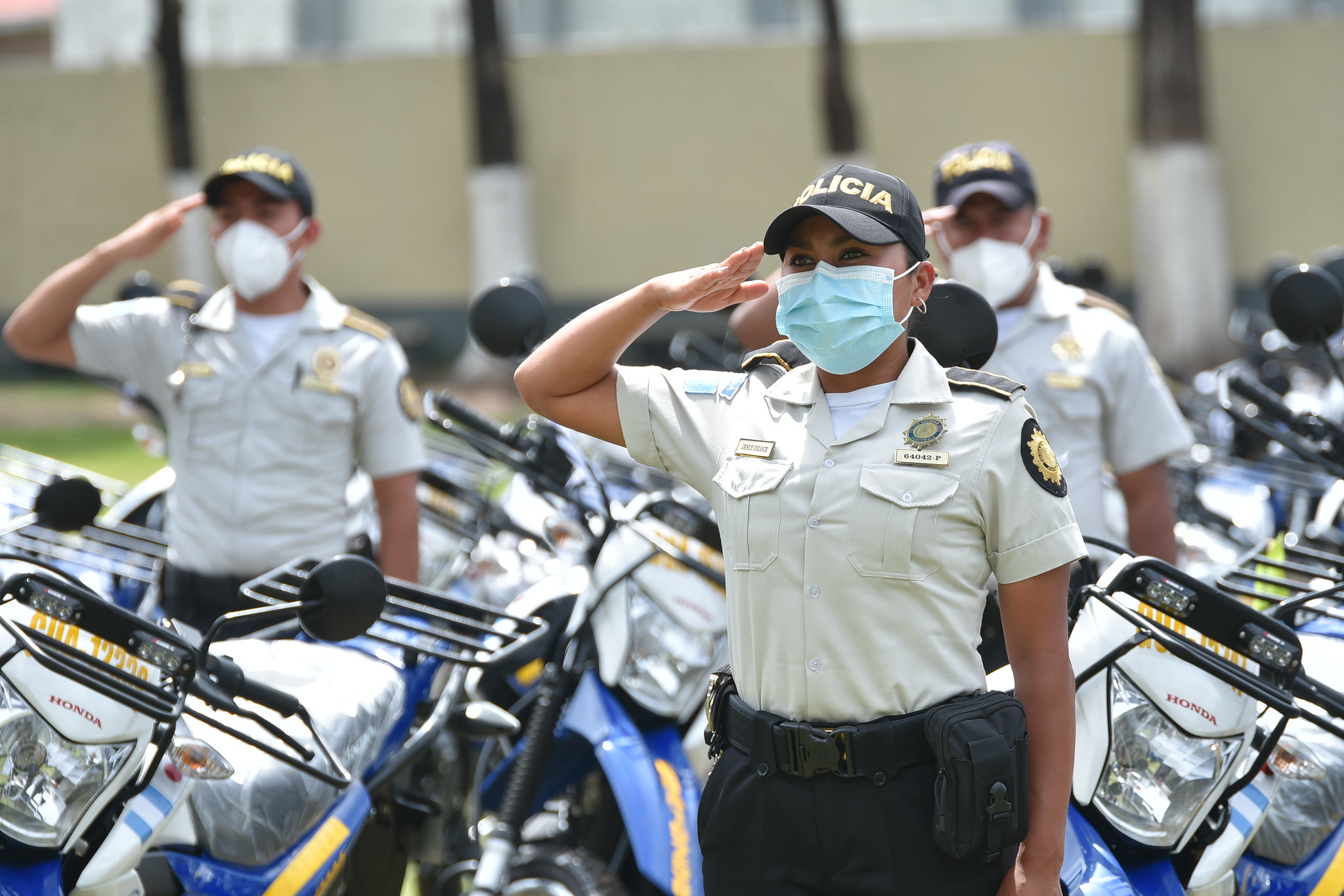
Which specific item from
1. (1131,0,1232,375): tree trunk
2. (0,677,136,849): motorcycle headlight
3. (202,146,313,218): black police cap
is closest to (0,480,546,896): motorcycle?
(0,677,136,849): motorcycle headlight

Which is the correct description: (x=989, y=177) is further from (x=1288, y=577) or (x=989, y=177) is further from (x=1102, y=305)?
(x=1288, y=577)

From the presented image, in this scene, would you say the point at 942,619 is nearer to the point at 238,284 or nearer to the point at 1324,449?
the point at 1324,449

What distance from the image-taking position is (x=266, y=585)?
270 centimetres

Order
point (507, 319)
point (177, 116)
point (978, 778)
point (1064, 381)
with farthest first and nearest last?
1. point (177, 116)
2. point (1064, 381)
3. point (507, 319)
4. point (978, 778)

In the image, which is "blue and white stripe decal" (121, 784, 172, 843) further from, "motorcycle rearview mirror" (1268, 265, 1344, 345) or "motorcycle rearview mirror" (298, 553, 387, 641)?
"motorcycle rearview mirror" (1268, 265, 1344, 345)

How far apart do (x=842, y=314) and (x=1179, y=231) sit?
39.3 feet

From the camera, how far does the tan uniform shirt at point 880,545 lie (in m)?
1.97

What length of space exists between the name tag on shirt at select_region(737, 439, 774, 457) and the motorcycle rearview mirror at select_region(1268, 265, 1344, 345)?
1619mm

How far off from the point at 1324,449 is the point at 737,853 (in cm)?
176

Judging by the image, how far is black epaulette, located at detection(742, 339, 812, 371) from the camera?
7.58 ft

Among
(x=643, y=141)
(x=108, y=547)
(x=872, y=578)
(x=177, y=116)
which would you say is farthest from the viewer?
(x=643, y=141)

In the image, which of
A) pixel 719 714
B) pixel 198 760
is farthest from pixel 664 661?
pixel 198 760

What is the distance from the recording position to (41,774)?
7.14ft

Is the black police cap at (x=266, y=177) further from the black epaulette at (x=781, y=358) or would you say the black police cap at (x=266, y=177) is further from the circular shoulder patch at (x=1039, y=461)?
the circular shoulder patch at (x=1039, y=461)
